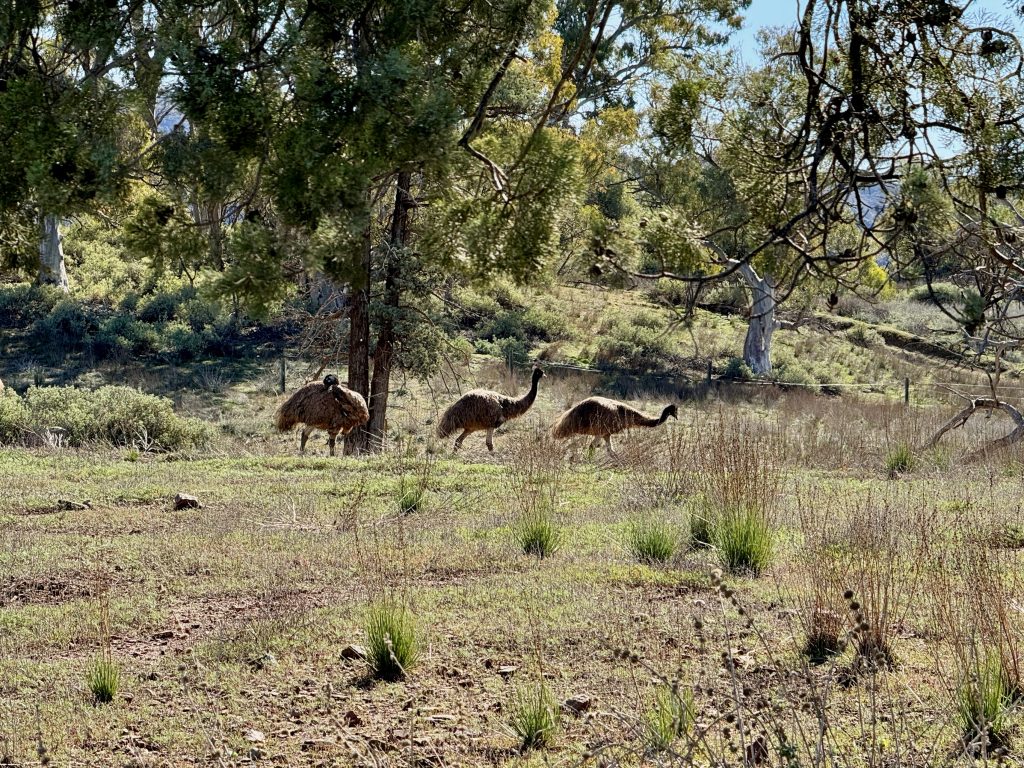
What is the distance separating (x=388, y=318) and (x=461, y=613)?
1019cm

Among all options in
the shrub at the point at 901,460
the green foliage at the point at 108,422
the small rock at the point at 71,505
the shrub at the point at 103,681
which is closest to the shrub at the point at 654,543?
the shrub at the point at 103,681

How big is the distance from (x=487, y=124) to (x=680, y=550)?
14.2 ft

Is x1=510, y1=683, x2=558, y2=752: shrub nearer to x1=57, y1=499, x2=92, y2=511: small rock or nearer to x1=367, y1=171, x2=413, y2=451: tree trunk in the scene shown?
x1=57, y1=499, x2=92, y2=511: small rock

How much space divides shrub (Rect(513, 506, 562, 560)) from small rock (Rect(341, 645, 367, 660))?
8.87 feet

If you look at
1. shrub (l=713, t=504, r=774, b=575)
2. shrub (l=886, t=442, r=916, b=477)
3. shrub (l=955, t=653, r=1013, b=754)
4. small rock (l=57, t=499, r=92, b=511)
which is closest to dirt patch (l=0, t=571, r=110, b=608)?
small rock (l=57, t=499, r=92, b=511)

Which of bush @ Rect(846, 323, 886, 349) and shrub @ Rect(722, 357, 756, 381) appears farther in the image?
bush @ Rect(846, 323, 886, 349)

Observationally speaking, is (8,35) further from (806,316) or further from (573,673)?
(806,316)

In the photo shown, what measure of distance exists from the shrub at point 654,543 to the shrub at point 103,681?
4118 millimetres

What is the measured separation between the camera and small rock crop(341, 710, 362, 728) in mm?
5840

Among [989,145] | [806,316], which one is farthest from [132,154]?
[806,316]

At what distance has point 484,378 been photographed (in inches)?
1057

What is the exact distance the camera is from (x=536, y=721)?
5465 millimetres

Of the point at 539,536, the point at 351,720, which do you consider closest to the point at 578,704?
the point at 351,720

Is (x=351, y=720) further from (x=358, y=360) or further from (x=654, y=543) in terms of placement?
(x=358, y=360)
